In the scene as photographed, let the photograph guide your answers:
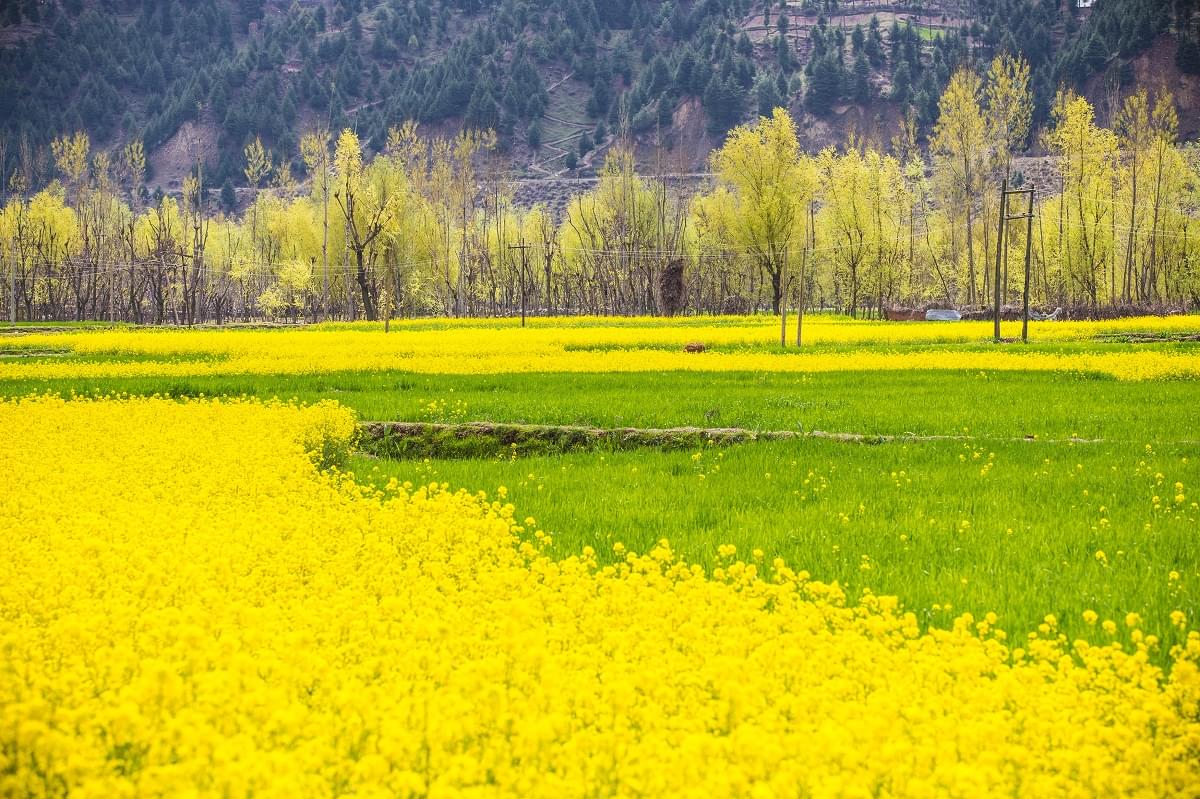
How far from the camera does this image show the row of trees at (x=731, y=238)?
7112 cm

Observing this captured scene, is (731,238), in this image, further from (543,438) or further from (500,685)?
(500,685)

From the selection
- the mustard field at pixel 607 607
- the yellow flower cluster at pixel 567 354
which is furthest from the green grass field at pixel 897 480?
the yellow flower cluster at pixel 567 354

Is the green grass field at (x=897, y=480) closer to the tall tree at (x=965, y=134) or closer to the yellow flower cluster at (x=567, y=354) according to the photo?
the yellow flower cluster at (x=567, y=354)

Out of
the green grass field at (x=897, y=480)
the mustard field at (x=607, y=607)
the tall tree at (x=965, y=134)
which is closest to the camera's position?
the mustard field at (x=607, y=607)

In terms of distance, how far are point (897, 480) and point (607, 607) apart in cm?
697

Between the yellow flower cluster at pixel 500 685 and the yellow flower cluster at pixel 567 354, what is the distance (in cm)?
2133

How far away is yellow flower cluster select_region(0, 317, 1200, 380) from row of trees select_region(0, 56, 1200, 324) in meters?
16.2

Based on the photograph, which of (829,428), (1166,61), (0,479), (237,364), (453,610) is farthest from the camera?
(1166,61)

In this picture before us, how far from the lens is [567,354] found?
116ft

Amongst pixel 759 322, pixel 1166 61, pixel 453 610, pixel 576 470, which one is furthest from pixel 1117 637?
pixel 1166 61

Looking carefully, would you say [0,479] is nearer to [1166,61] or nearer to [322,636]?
[322,636]

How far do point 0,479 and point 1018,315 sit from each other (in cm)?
5878

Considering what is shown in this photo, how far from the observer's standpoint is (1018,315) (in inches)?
2392

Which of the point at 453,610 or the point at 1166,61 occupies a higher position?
the point at 1166,61
